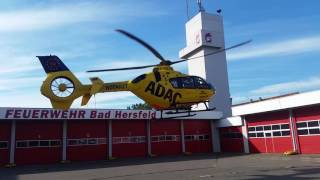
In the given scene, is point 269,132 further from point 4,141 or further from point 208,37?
point 4,141

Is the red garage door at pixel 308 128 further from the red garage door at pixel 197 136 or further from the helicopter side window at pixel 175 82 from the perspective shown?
the helicopter side window at pixel 175 82

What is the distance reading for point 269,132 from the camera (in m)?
36.9

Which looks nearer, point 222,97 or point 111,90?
point 111,90

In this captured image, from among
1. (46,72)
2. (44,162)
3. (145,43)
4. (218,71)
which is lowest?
(44,162)

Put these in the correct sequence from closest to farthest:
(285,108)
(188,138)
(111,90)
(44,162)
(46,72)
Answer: (46,72)
(111,90)
(285,108)
(44,162)
(188,138)

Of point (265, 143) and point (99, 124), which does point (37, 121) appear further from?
point (265, 143)

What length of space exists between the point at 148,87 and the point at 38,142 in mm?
20558

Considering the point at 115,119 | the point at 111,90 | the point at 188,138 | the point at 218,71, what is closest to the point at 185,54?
the point at 218,71

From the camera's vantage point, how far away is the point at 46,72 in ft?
60.6

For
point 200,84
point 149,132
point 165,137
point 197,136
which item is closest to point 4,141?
point 149,132

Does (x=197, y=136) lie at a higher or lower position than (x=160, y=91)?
lower

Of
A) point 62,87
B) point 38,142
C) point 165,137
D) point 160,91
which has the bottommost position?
point 38,142

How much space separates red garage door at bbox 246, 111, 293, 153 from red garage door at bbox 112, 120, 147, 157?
11.7 m

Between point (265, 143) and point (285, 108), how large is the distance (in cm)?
552
